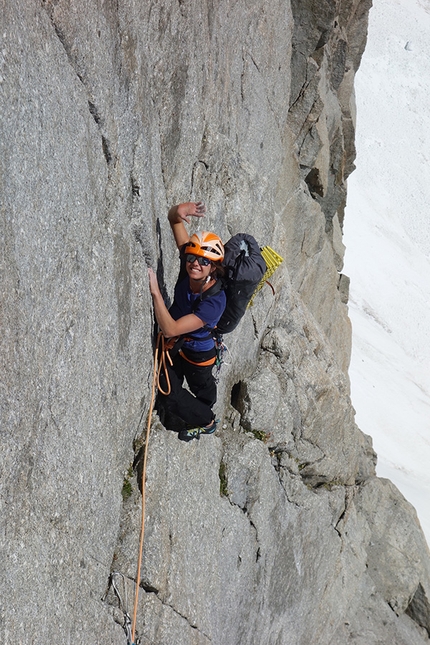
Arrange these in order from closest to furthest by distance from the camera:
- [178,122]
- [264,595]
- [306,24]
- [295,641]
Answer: [178,122] → [264,595] → [295,641] → [306,24]

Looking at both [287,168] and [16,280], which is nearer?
[16,280]

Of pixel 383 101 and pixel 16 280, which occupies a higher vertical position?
pixel 16 280

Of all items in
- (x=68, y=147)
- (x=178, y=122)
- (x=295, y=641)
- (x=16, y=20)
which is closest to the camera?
(x=16, y=20)

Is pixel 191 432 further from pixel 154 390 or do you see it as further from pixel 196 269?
pixel 196 269

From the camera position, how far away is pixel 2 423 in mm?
5332

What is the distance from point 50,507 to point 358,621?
516 inches

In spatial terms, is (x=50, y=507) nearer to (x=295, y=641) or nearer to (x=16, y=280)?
(x=16, y=280)

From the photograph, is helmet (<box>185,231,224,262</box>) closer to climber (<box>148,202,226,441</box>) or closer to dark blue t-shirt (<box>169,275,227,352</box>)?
climber (<box>148,202,226,441</box>)

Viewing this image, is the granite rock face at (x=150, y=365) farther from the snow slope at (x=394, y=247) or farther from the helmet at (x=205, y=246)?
the snow slope at (x=394, y=247)

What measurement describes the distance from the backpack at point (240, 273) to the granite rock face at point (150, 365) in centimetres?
107

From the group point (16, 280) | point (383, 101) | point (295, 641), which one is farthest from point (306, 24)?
point (383, 101)

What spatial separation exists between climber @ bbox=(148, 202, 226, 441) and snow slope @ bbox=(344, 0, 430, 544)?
25.7m

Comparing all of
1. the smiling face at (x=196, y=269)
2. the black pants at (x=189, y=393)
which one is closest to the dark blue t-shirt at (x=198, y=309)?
the smiling face at (x=196, y=269)

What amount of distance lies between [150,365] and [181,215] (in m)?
2.13
